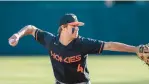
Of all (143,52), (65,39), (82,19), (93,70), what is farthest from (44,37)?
(82,19)

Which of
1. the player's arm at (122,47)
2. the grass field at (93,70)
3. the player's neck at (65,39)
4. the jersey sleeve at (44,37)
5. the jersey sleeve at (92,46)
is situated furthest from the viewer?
the grass field at (93,70)

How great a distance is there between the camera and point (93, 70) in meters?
14.5

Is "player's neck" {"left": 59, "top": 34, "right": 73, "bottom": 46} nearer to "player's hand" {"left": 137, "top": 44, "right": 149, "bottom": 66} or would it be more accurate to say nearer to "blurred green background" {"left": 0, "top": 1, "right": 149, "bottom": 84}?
"player's hand" {"left": 137, "top": 44, "right": 149, "bottom": 66}

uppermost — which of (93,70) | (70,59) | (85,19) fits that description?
(70,59)

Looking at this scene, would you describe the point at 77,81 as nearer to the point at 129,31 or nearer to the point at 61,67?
the point at 61,67

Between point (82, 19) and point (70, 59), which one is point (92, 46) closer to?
point (70, 59)

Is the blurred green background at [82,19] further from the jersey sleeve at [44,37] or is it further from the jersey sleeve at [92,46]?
the jersey sleeve at [92,46]

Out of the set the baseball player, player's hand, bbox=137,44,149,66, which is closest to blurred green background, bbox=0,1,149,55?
the baseball player

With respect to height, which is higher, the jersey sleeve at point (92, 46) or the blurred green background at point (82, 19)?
the jersey sleeve at point (92, 46)

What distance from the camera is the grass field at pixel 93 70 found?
1237cm

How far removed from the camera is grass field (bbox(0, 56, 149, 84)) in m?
12.4

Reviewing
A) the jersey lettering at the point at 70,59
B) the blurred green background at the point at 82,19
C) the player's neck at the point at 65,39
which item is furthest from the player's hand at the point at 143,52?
the blurred green background at the point at 82,19

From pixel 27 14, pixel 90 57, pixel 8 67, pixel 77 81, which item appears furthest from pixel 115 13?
pixel 77 81

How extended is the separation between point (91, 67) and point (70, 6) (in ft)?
15.0
